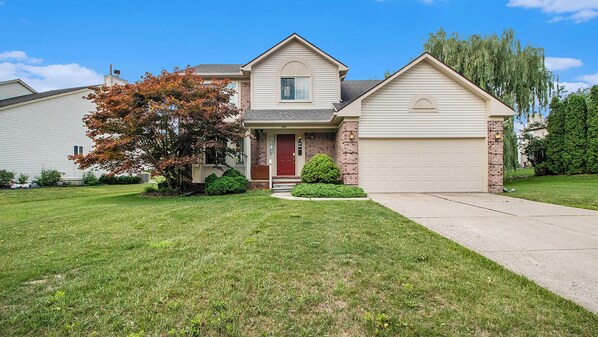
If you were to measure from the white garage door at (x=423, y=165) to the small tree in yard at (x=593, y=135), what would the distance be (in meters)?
10.8

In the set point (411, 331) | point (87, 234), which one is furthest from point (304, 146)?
point (411, 331)

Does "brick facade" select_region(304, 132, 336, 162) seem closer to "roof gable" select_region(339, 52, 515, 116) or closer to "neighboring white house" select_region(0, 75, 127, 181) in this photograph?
"roof gable" select_region(339, 52, 515, 116)

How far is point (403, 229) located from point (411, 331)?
3399mm

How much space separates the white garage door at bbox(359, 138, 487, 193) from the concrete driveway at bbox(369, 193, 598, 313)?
366 cm

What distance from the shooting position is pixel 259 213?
7.35 metres

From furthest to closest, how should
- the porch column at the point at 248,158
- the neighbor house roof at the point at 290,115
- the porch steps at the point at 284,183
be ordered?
1. the porch column at the point at 248,158
2. the neighbor house roof at the point at 290,115
3. the porch steps at the point at 284,183

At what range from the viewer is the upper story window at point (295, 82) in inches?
596

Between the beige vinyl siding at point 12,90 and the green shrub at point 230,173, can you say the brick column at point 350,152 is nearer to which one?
the green shrub at point 230,173

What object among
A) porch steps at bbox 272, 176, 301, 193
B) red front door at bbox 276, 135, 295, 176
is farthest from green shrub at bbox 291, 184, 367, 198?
red front door at bbox 276, 135, 295, 176

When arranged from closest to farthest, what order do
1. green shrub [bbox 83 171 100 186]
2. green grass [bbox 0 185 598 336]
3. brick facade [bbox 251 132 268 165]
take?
green grass [bbox 0 185 598 336] → brick facade [bbox 251 132 268 165] → green shrub [bbox 83 171 100 186]

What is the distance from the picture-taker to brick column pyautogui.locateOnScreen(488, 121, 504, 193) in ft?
40.6

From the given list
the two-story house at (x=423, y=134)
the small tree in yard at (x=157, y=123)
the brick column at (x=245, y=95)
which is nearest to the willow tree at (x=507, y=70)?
the two-story house at (x=423, y=134)

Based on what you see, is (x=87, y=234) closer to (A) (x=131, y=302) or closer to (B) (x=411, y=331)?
(A) (x=131, y=302)

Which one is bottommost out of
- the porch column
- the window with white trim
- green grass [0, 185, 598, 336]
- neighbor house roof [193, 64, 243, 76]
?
green grass [0, 185, 598, 336]
